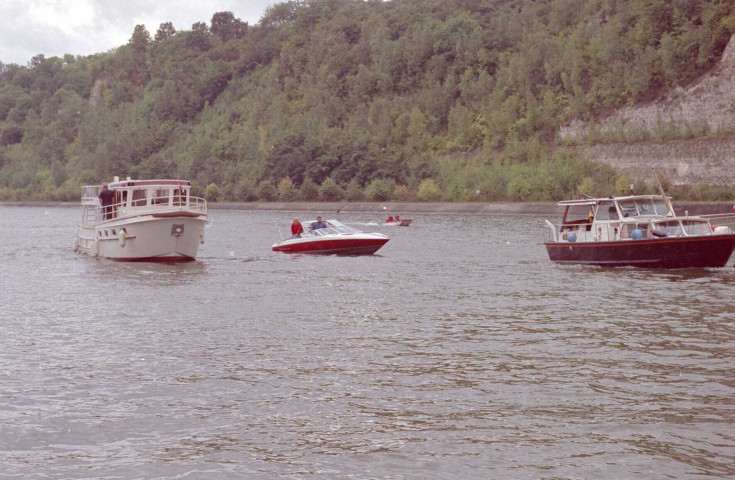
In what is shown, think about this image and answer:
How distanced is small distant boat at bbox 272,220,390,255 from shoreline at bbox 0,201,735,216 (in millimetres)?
53510

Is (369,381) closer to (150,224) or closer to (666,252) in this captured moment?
(666,252)

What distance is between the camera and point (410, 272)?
41.1 meters

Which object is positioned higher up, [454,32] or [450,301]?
[454,32]

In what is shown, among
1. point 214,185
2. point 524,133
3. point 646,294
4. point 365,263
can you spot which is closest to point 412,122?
point 524,133

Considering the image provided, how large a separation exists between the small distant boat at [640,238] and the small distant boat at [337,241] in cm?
1077

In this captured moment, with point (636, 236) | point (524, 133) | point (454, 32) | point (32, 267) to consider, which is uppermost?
point (454, 32)

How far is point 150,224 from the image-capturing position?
44844 millimetres

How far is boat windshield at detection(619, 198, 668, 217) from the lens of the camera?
41.9 m

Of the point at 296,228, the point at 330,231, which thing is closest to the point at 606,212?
the point at 330,231

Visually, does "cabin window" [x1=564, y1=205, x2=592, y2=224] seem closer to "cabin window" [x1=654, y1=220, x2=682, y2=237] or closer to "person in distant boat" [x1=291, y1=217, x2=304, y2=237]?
"cabin window" [x1=654, y1=220, x2=682, y2=237]

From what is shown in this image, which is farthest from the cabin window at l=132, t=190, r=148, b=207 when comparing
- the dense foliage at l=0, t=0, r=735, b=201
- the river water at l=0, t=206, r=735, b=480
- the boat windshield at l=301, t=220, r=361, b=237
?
the dense foliage at l=0, t=0, r=735, b=201

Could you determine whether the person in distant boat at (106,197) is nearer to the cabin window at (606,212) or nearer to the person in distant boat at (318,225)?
the person in distant boat at (318,225)

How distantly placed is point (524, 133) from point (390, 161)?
81.2 feet

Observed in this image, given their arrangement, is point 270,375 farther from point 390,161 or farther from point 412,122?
point 412,122
